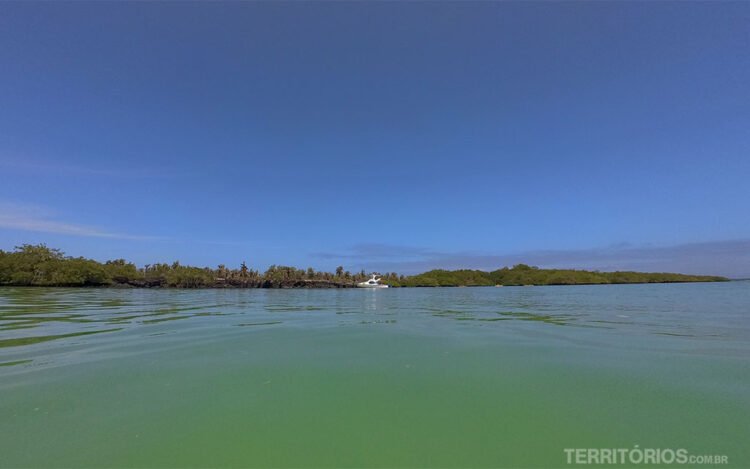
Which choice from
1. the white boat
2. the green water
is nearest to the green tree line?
the white boat

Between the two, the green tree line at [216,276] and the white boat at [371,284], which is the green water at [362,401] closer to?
the green tree line at [216,276]

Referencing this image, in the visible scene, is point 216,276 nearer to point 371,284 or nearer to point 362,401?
point 371,284

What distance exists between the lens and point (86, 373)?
17.4ft

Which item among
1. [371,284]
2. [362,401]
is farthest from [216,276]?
[362,401]

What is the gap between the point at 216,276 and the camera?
335ft

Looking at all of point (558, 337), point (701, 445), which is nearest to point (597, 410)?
point (701, 445)

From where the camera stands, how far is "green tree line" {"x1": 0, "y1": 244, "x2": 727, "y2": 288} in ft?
208

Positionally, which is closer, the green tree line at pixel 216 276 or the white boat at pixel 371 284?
the green tree line at pixel 216 276

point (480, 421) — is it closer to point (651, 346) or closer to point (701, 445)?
point (701, 445)

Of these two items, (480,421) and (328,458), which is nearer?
(328,458)

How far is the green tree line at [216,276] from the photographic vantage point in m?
63.5

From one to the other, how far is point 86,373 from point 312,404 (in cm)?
388

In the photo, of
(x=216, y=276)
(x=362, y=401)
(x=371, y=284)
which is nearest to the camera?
(x=362, y=401)

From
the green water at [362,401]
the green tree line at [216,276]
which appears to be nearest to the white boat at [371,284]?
the green tree line at [216,276]
